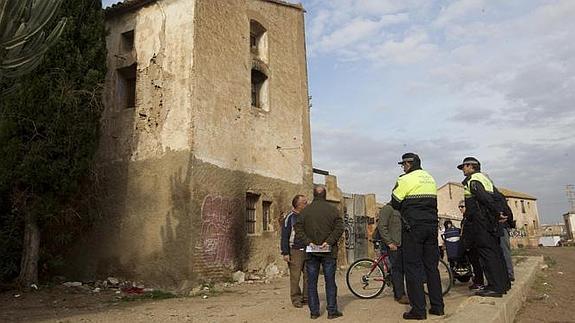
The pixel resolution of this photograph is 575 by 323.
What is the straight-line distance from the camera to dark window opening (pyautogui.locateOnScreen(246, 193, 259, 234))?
12.8 metres

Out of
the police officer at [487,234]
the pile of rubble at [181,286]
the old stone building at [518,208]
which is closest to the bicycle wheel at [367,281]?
the police officer at [487,234]

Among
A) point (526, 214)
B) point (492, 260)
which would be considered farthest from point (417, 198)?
point (526, 214)

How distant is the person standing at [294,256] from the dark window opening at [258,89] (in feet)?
22.8

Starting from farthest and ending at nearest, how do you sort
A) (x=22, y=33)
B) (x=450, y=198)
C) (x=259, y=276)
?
(x=450, y=198) < (x=259, y=276) < (x=22, y=33)

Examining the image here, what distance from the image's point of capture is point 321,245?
627cm

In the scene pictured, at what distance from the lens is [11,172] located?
9.74 meters

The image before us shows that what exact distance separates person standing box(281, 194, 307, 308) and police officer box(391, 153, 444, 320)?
1.82 metres

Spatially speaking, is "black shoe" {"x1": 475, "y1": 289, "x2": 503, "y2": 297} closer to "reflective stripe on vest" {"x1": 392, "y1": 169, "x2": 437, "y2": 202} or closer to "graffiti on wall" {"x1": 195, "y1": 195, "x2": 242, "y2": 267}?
"reflective stripe on vest" {"x1": 392, "y1": 169, "x2": 437, "y2": 202}

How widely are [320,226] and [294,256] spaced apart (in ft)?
4.21

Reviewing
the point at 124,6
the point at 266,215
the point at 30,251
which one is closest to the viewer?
the point at 30,251

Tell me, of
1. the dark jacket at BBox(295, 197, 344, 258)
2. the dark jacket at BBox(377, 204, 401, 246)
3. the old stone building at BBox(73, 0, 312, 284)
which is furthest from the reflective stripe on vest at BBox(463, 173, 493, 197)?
the old stone building at BBox(73, 0, 312, 284)

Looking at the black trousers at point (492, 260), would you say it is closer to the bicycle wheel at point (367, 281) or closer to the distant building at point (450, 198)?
the bicycle wheel at point (367, 281)

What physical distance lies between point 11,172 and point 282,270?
7.22 meters

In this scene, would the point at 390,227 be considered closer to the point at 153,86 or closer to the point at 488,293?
the point at 488,293
